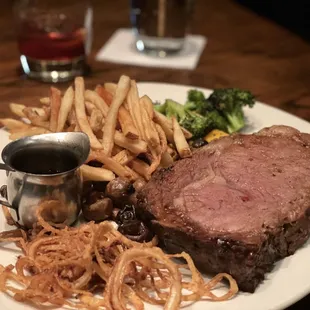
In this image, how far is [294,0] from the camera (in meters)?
6.85

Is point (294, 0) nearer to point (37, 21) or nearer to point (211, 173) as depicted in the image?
point (37, 21)

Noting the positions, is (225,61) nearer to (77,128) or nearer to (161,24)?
(161,24)

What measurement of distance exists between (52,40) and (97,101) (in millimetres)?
1375

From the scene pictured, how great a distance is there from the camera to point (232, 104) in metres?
3.59

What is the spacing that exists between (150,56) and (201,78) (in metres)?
0.57

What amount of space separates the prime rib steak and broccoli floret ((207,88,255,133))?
704mm

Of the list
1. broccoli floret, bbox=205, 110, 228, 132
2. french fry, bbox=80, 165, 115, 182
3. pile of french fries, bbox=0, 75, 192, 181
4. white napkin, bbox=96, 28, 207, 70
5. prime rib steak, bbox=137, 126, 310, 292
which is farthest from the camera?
white napkin, bbox=96, 28, 207, 70

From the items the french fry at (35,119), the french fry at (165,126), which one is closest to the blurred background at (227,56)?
the french fry at (35,119)

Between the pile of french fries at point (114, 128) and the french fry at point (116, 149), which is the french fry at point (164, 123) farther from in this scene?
the french fry at point (116, 149)

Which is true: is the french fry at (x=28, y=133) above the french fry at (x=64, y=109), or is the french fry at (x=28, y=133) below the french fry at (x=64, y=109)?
below

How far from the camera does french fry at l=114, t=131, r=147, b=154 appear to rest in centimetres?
282

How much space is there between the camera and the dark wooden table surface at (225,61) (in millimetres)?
4406

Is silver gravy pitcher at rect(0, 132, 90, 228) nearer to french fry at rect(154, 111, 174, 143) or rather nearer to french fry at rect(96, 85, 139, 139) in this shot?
french fry at rect(96, 85, 139, 139)

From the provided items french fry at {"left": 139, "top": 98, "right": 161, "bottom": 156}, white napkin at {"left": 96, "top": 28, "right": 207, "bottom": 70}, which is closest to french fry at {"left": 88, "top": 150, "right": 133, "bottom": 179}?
french fry at {"left": 139, "top": 98, "right": 161, "bottom": 156}
